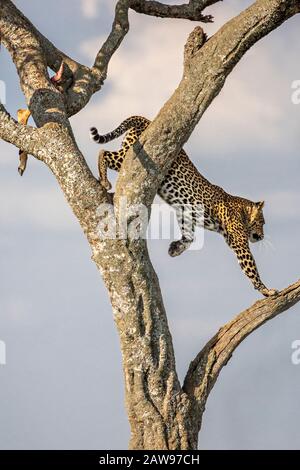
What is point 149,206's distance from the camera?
33.8 ft

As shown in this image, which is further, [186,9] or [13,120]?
[186,9]

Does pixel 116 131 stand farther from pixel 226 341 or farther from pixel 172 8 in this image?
pixel 226 341

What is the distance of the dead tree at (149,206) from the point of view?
33.1 ft

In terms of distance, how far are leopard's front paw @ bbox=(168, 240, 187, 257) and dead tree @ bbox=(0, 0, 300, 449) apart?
1926 millimetres

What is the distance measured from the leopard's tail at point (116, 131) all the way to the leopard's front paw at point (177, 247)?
1690mm

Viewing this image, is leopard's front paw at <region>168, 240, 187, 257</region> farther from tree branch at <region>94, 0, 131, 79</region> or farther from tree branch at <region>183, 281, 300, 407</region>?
tree branch at <region>94, 0, 131, 79</region>

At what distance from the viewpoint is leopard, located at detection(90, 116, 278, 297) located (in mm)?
11500

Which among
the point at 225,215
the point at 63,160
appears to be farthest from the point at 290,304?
the point at 63,160

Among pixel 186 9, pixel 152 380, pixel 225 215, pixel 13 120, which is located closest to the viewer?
pixel 152 380

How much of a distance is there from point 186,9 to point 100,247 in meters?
5.01

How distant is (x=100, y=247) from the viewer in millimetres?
10141

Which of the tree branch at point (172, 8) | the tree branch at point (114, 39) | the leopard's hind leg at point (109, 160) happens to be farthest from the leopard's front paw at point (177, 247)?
the tree branch at point (172, 8)

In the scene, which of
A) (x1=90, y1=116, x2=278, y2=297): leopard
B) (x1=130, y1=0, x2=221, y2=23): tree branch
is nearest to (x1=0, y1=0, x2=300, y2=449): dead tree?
(x1=90, y1=116, x2=278, y2=297): leopard
